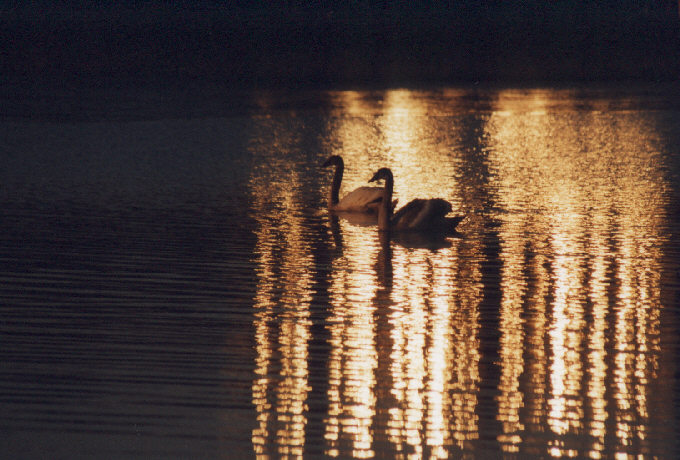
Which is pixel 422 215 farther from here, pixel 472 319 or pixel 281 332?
pixel 281 332

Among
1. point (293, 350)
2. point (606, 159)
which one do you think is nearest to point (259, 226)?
point (293, 350)

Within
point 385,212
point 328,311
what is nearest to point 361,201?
point 385,212

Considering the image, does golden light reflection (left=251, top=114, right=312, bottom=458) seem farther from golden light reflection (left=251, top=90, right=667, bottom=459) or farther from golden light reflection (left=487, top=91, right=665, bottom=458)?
golden light reflection (left=487, top=91, right=665, bottom=458)

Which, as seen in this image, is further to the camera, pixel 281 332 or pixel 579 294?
pixel 579 294

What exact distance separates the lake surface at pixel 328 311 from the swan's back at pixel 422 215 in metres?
0.27

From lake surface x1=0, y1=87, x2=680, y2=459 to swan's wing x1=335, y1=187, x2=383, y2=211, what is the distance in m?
0.21

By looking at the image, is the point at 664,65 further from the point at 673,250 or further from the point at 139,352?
the point at 139,352

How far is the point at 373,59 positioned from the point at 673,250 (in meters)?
37.8

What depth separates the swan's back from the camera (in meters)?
13.4

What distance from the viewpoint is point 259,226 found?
13.7 metres

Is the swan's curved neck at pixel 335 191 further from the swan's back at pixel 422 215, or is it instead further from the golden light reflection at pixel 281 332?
the swan's back at pixel 422 215

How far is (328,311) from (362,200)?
600 centimetres

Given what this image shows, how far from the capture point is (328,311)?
362 inches

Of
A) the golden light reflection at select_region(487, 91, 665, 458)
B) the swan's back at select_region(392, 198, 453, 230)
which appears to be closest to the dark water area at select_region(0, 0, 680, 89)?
the golden light reflection at select_region(487, 91, 665, 458)
